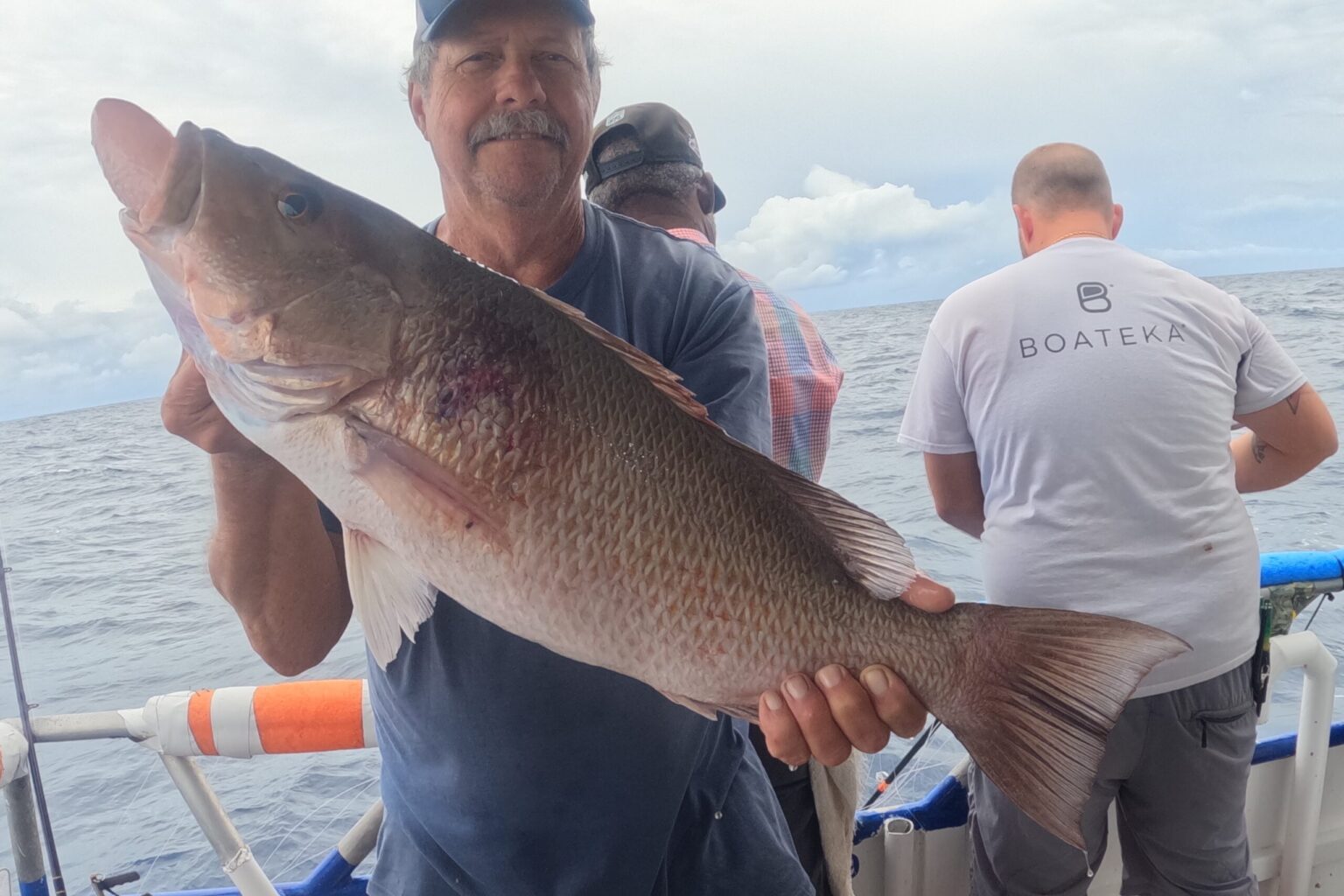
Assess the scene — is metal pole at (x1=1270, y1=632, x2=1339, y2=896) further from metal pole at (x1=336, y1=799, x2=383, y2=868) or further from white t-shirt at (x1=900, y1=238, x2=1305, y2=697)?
metal pole at (x1=336, y1=799, x2=383, y2=868)

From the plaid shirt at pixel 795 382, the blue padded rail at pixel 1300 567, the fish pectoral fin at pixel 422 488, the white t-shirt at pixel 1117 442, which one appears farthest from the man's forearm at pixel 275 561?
the blue padded rail at pixel 1300 567

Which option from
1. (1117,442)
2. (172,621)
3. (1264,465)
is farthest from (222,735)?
(172,621)

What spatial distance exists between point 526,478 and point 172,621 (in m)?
7.27

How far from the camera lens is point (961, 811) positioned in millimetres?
3025

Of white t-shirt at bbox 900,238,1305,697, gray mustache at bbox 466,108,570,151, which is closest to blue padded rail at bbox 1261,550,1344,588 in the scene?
white t-shirt at bbox 900,238,1305,697

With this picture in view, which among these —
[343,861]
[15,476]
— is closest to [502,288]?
[343,861]

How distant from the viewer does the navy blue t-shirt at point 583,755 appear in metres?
1.45

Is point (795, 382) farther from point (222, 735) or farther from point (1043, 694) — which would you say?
point (222, 735)

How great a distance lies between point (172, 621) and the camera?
7.28 m

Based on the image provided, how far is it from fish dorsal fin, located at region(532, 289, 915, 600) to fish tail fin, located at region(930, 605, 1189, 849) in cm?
13

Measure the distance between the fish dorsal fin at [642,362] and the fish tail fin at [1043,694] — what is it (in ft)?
1.67

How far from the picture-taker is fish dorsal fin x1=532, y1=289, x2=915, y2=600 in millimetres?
1326

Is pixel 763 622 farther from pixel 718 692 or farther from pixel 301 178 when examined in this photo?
pixel 301 178

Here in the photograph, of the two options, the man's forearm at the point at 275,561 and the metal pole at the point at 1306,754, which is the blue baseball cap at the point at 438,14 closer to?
the man's forearm at the point at 275,561
